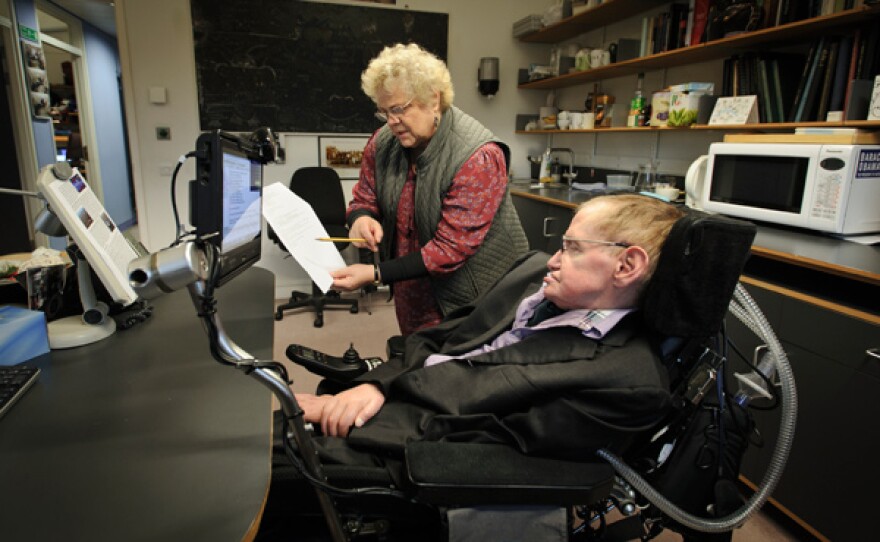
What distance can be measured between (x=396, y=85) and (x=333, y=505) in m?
1.15

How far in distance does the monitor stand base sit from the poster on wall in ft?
14.7

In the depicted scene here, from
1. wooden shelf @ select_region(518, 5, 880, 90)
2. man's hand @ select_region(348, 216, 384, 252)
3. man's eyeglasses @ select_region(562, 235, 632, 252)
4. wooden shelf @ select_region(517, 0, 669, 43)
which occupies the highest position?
wooden shelf @ select_region(517, 0, 669, 43)

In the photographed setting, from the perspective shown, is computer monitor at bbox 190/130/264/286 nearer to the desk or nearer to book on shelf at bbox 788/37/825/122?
the desk

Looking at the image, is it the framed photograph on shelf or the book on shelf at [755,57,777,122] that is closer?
the book on shelf at [755,57,777,122]

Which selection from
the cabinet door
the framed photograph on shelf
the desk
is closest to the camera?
the desk

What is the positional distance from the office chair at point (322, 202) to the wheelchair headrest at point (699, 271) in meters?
3.02

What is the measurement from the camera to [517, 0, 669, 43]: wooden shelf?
321 centimetres

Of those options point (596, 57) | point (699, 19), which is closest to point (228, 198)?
point (699, 19)

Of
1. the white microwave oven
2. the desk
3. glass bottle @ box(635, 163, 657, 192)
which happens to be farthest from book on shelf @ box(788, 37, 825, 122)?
the desk

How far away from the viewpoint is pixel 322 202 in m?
3.85

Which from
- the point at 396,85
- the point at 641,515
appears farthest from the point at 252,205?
the point at 641,515

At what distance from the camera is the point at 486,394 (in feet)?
3.42

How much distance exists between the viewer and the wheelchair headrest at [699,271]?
3.14ft

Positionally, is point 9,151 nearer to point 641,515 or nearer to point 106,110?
point 106,110
